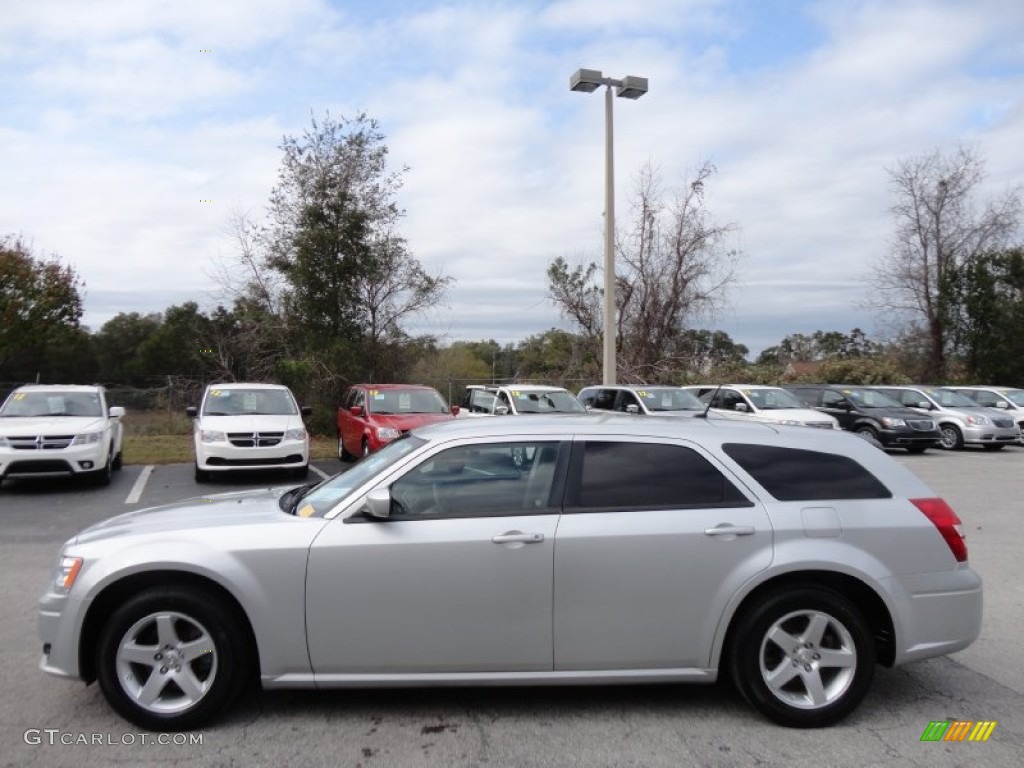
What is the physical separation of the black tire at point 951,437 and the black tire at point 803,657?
18.9 meters

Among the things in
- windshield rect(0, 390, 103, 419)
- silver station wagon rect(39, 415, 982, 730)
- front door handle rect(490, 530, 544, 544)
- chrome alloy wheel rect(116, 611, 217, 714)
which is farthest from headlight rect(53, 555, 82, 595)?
windshield rect(0, 390, 103, 419)

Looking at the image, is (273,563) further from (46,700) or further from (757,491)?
(757,491)

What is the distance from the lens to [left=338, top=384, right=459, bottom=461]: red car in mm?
14062

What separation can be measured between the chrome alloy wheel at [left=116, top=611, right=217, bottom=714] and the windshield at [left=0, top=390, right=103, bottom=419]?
404 inches

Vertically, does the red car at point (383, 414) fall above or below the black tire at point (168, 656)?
above

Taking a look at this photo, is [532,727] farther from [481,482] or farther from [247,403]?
[247,403]

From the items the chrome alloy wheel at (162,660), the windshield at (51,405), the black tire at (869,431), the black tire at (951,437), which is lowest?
the black tire at (951,437)

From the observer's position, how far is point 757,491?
13.7 feet

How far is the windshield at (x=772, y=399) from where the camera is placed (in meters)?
18.6

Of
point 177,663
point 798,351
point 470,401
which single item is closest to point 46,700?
point 177,663

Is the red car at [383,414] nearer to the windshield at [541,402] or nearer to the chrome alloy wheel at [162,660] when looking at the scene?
the windshield at [541,402]

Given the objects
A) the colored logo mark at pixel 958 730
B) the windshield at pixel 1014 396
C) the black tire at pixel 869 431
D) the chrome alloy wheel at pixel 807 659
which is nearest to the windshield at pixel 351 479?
the chrome alloy wheel at pixel 807 659

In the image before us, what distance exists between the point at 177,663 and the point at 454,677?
52.6 inches

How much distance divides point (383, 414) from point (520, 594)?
1118 cm
